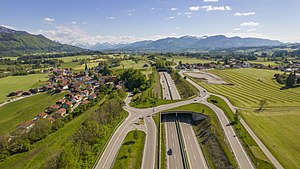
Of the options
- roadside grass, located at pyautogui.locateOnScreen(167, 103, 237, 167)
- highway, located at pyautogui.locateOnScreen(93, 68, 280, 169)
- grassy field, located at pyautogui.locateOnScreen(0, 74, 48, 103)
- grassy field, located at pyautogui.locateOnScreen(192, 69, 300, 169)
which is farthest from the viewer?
grassy field, located at pyautogui.locateOnScreen(0, 74, 48, 103)

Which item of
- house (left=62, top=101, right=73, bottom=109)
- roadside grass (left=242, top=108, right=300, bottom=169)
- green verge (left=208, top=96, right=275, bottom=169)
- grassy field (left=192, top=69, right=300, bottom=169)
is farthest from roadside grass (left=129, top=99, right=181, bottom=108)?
roadside grass (left=242, top=108, right=300, bottom=169)

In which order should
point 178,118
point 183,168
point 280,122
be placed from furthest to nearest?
point 178,118
point 280,122
point 183,168

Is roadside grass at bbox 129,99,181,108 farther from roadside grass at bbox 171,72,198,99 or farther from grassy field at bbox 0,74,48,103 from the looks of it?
grassy field at bbox 0,74,48,103

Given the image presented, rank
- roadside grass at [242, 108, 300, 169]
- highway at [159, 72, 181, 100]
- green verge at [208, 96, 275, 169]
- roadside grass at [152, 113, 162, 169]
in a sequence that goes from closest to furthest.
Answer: green verge at [208, 96, 275, 169] → roadside grass at [152, 113, 162, 169] → roadside grass at [242, 108, 300, 169] → highway at [159, 72, 181, 100]

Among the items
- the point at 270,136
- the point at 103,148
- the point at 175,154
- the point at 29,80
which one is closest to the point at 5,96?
the point at 29,80

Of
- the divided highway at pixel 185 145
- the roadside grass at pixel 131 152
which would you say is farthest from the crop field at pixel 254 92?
the roadside grass at pixel 131 152

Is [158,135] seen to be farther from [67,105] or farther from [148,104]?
[67,105]

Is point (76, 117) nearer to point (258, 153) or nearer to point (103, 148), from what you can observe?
point (103, 148)

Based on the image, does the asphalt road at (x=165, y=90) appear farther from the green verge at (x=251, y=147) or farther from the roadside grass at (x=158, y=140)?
the green verge at (x=251, y=147)
